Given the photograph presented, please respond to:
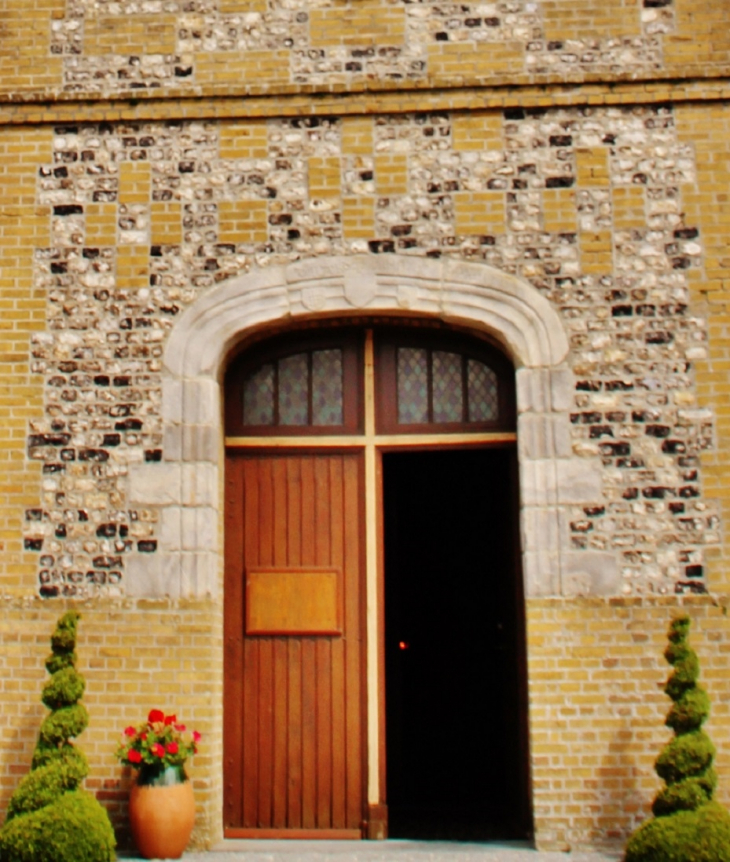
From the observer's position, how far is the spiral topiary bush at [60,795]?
638 centimetres

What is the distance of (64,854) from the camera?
6.34 metres

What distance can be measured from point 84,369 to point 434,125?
3.06m

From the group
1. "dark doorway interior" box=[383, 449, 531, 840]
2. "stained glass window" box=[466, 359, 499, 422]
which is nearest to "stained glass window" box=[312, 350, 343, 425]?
"stained glass window" box=[466, 359, 499, 422]

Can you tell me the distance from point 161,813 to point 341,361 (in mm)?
3357

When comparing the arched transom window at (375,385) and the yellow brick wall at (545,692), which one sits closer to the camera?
the yellow brick wall at (545,692)

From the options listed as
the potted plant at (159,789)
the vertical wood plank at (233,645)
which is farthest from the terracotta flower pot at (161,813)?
the vertical wood plank at (233,645)

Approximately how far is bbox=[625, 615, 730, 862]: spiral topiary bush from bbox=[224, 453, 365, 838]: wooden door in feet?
6.91

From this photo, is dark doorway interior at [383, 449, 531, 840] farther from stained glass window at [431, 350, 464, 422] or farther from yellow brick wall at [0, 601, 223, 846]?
yellow brick wall at [0, 601, 223, 846]

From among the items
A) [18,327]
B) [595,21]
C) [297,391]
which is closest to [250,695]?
[297,391]

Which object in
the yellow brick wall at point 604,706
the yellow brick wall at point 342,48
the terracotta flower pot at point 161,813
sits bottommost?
the terracotta flower pot at point 161,813

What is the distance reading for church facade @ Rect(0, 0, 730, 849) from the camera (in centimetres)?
739

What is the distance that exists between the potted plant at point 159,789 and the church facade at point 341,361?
282mm

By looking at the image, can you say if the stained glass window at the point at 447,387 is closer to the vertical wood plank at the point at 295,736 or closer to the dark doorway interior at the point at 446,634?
the dark doorway interior at the point at 446,634

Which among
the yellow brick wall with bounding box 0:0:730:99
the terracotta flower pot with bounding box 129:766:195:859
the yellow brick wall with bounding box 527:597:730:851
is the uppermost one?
the yellow brick wall with bounding box 0:0:730:99
